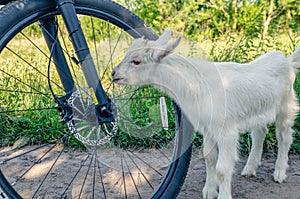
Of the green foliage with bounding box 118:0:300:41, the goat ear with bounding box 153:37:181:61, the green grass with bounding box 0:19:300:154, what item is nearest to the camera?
the goat ear with bounding box 153:37:181:61

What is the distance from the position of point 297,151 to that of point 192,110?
162cm

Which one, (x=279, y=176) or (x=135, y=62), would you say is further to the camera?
(x=279, y=176)

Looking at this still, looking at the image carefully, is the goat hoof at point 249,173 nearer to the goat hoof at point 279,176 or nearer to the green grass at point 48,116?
the goat hoof at point 279,176

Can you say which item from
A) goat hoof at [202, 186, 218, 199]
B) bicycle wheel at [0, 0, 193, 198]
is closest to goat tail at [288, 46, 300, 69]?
bicycle wheel at [0, 0, 193, 198]

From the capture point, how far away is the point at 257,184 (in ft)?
9.83

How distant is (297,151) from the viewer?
3.56m

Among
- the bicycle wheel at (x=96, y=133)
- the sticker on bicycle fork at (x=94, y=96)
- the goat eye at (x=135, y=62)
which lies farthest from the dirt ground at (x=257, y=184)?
the goat eye at (x=135, y=62)

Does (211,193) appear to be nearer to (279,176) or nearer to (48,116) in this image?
(279,176)

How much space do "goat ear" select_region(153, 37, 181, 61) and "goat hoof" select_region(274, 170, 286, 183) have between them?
1.48 m

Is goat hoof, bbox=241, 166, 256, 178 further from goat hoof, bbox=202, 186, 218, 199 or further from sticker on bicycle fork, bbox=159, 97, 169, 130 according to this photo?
sticker on bicycle fork, bbox=159, 97, 169, 130

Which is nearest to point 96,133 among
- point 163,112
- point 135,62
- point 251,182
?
point 163,112

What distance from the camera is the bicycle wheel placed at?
2.30 metres

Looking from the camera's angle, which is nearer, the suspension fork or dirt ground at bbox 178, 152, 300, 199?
the suspension fork

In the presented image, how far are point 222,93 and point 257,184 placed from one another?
94 centimetres
